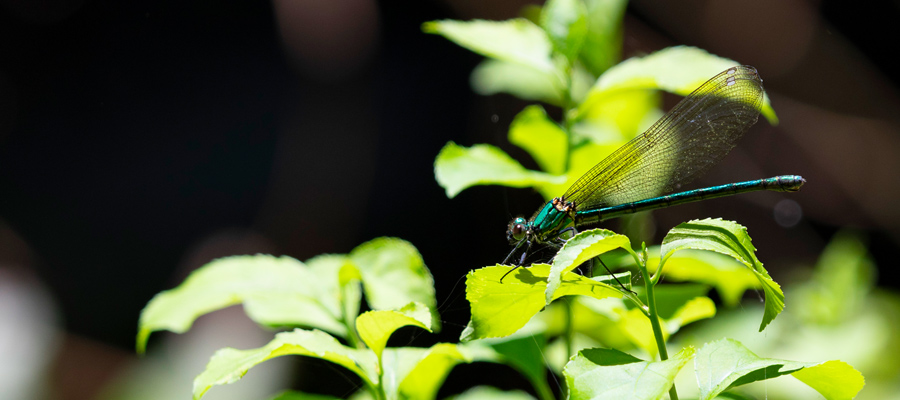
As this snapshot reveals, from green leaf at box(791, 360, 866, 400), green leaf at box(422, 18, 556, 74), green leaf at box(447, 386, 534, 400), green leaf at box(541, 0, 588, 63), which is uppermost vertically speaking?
green leaf at box(541, 0, 588, 63)

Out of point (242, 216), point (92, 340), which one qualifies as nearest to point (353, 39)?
point (242, 216)

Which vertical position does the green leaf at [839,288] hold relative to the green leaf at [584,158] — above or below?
below

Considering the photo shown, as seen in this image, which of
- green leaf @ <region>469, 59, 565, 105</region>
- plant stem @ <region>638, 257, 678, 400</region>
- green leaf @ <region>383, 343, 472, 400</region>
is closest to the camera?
plant stem @ <region>638, 257, 678, 400</region>

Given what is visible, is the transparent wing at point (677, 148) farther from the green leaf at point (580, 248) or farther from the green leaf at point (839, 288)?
the green leaf at point (839, 288)

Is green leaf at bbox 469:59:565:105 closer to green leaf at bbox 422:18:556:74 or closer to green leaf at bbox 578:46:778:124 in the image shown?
green leaf at bbox 422:18:556:74

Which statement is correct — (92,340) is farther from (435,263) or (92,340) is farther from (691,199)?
(691,199)

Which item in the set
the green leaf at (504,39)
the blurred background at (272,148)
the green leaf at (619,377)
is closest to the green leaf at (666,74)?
the green leaf at (504,39)

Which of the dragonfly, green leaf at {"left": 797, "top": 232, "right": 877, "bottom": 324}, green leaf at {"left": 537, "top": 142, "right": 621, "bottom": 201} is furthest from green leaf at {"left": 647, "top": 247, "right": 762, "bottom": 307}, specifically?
green leaf at {"left": 797, "top": 232, "right": 877, "bottom": 324}

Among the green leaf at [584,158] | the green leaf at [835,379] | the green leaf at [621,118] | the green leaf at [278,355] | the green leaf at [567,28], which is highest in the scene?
the green leaf at [567,28]
